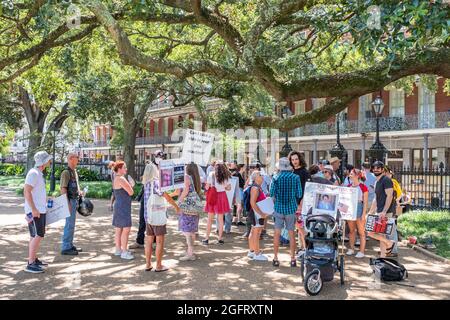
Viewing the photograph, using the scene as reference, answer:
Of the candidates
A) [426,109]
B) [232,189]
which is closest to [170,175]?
[232,189]

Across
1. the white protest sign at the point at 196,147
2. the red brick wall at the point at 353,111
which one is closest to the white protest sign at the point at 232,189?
the white protest sign at the point at 196,147

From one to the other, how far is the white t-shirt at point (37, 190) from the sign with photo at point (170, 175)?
1.80m

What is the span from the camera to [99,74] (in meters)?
19.1

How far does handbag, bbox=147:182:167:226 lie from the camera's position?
22.9ft

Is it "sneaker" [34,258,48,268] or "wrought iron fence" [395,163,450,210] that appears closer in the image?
"sneaker" [34,258,48,268]

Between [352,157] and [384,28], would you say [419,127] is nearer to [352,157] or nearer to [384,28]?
Result: [352,157]

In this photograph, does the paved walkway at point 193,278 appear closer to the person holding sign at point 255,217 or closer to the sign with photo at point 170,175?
the person holding sign at point 255,217

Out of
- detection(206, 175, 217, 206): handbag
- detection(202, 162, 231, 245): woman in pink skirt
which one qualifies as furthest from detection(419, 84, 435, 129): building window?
detection(206, 175, 217, 206): handbag

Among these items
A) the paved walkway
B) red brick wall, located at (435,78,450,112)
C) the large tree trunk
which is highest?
red brick wall, located at (435,78,450,112)

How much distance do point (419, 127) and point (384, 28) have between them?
77.7 feet

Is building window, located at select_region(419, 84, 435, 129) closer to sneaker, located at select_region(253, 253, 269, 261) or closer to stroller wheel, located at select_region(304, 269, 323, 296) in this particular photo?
sneaker, located at select_region(253, 253, 269, 261)

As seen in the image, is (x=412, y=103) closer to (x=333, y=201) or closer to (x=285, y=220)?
(x=285, y=220)

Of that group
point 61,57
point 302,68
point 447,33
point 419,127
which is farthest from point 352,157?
point 447,33

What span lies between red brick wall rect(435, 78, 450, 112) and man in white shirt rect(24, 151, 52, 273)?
2464 centimetres
